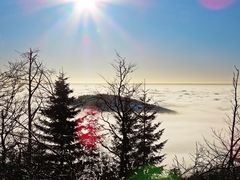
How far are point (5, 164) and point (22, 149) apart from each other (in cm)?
22

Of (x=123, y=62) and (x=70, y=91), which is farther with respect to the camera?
(x=70, y=91)

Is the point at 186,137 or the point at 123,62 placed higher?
the point at 123,62

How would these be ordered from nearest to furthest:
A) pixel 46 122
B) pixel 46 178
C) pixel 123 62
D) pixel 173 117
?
pixel 46 178 < pixel 123 62 < pixel 46 122 < pixel 173 117

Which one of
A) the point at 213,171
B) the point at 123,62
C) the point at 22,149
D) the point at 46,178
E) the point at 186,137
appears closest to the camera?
the point at 46,178

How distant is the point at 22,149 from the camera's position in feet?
9.46

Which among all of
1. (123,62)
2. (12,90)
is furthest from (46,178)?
(123,62)

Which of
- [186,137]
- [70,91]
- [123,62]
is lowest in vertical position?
[186,137]

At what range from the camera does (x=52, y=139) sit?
2336 cm

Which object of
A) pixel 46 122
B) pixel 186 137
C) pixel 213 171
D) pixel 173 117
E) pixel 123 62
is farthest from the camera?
pixel 173 117

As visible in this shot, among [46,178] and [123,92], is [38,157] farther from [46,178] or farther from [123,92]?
[123,92]

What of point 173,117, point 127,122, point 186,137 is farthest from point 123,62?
point 173,117

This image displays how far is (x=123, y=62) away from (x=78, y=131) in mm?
6038

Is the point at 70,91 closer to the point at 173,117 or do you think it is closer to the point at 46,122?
the point at 46,122

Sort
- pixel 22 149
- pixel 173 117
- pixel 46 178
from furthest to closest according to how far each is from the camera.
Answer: pixel 173 117 → pixel 22 149 → pixel 46 178
